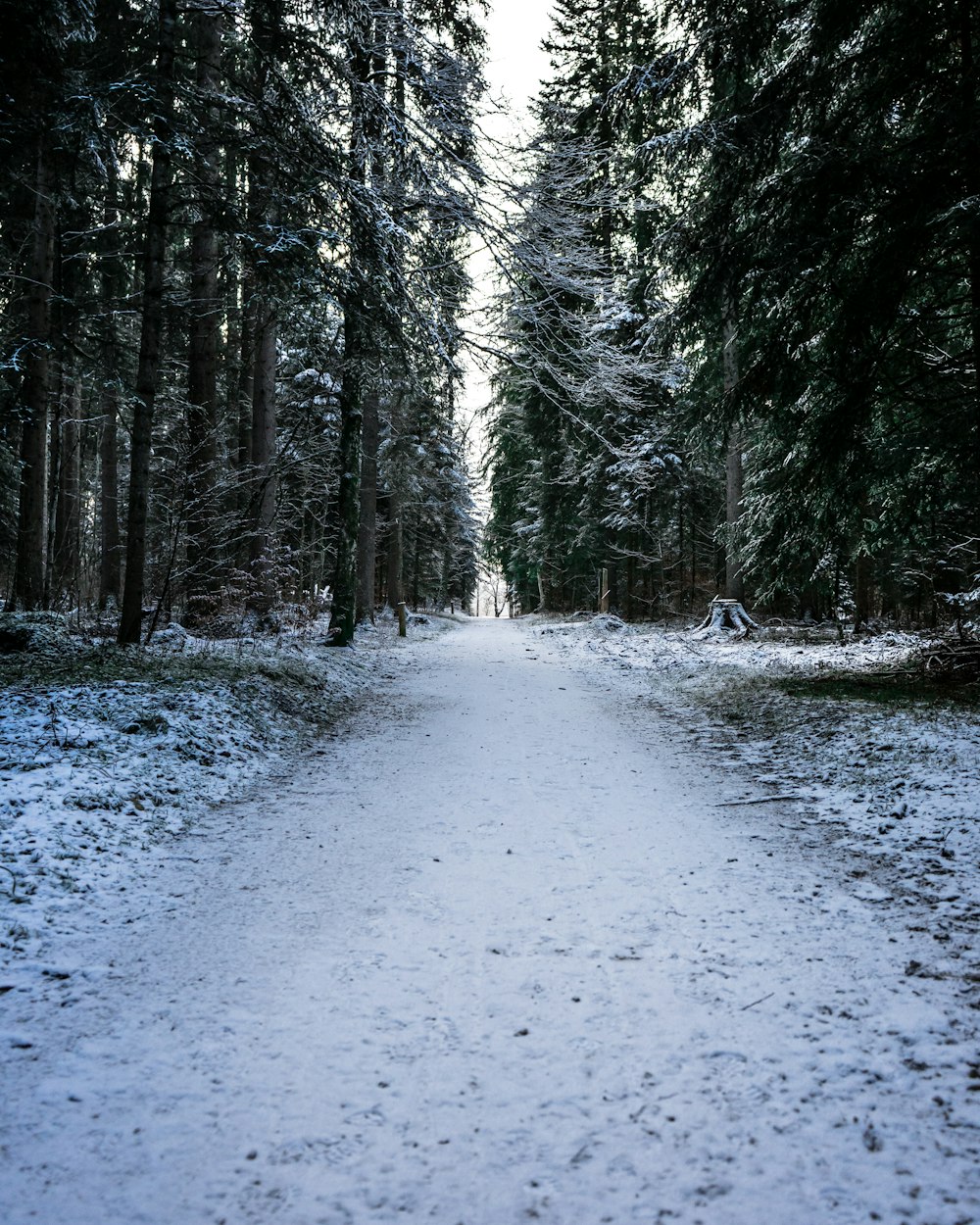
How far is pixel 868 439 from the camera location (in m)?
7.74

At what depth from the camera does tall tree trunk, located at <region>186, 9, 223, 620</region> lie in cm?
951

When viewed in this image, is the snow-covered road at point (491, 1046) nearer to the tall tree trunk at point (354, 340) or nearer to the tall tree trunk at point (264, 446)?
the tall tree trunk at point (354, 340)

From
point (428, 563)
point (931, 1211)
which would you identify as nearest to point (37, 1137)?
point (931, 1211)

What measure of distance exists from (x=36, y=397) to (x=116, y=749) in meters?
7.08

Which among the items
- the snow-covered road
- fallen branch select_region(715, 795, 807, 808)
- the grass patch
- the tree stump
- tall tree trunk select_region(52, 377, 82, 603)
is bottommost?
the snow-covered road

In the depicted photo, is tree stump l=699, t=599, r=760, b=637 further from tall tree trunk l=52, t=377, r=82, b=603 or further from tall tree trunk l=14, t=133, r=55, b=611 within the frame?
tall tree trunk l=14, t=133, r=55, b=611

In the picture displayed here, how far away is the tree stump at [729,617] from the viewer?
50.6ft

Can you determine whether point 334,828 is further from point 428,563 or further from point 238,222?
point 428,563

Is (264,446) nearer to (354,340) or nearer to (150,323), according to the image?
(354,340)

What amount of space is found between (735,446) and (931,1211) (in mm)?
14969

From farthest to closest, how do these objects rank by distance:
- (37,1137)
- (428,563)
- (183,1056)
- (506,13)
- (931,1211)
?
(428,563) → (506,13) → (183,1056) → (37,1137) → (931,1211)

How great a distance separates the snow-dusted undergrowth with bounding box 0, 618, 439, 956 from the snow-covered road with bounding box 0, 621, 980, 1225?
0.31m

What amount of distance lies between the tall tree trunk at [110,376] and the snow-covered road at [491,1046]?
8.34 m

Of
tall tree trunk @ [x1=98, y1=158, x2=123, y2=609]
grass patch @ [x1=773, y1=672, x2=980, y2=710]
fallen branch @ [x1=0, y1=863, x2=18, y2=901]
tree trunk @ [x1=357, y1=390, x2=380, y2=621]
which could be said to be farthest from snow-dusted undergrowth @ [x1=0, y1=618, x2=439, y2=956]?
tree trunk @ [x1=357, y1=390, x2=380, y2=621]
